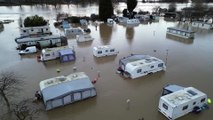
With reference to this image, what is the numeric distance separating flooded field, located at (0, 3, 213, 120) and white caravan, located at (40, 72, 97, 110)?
1.41ft

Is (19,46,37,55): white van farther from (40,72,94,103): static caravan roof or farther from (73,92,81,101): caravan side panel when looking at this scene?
(73,92,81,101): caravan side panel

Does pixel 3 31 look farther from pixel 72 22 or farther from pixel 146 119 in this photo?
pixel 146 119

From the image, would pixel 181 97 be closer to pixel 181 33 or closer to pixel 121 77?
pixel 121 77

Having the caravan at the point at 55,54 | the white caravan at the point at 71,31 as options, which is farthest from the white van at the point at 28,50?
the white caravan at the point at 71,31

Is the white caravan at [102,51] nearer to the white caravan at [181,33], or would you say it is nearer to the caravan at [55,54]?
the caravan at [55,54]

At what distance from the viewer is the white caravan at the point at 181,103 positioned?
32.3 feet

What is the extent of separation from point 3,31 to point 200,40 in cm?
3582

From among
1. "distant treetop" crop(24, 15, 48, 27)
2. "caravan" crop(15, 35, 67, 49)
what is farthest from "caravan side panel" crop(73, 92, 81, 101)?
"distant treetop" crop(24, 15, 48, 27)

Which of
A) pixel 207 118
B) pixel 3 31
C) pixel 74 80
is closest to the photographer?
pixel 207 118

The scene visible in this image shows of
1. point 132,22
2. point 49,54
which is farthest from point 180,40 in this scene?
point 49,54

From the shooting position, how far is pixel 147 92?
12961mm

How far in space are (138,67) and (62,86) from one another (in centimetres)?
691

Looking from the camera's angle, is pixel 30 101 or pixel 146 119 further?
pixel 30 101

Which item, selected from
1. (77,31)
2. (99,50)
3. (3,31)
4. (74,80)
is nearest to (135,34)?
(77,31)
